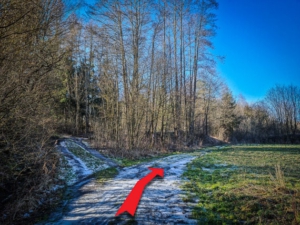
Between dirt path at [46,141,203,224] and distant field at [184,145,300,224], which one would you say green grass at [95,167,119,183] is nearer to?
dirt path at [46,141,203,224]

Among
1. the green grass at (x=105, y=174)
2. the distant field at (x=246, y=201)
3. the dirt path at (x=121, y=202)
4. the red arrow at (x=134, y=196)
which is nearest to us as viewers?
the distant field at (x=246, y=201)

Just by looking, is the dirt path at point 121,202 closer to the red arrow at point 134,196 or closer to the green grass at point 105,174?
the red arrow at point 134,196

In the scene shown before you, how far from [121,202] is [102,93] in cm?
1276

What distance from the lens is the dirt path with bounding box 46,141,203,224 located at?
3223 mm

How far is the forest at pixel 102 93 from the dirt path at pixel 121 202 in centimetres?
104

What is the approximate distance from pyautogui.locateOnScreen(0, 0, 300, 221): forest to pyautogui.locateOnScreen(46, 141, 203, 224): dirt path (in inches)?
41.1

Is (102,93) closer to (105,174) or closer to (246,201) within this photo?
(105,174)

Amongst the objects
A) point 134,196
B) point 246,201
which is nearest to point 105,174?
point 134,196

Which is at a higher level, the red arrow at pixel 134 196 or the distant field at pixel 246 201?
the distant field at pixel 246 201

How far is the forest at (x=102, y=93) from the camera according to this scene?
13.5 ft

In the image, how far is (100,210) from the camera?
11.8 feet

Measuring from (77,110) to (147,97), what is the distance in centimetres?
952

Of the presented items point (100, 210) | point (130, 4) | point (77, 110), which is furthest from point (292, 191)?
point (77, 110)

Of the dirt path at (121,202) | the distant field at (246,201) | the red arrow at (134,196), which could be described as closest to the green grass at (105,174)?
the dirt path at (121,202)
